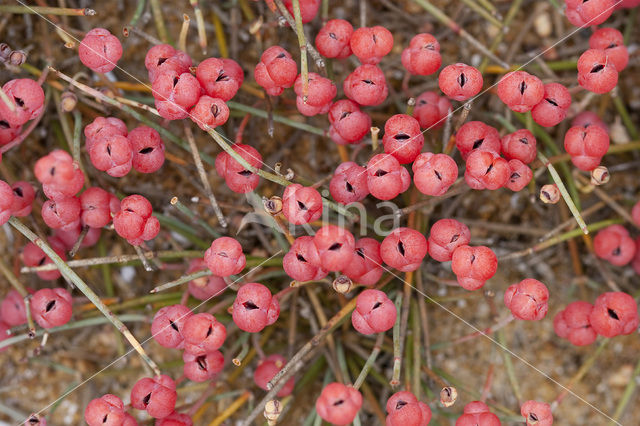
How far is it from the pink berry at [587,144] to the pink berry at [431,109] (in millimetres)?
181

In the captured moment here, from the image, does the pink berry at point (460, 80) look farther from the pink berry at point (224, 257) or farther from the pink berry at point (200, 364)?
the pink berry at point (200, 364)

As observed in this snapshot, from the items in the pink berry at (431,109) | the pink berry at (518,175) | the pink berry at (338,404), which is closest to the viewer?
the pink berry at (338,404)

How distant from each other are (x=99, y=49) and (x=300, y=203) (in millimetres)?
354

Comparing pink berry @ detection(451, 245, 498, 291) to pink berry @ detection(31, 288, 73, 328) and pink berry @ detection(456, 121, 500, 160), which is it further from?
pink berry @ detection(31, 288, 73, 328)

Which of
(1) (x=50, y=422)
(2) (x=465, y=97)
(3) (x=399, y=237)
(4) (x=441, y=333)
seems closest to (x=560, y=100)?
(2) (x=465, y=97)

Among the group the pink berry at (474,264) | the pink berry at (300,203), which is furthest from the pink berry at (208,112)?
the pink berry at (474,264)

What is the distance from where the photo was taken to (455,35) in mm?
1287

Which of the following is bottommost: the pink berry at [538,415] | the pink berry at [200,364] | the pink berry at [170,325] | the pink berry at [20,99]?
the pink berry at [200,364]

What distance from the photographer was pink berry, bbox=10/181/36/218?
947mm

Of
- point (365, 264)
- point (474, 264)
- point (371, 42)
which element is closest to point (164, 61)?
point (371, 42)

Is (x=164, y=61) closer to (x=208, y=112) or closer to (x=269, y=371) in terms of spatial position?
(x=208, y=112)

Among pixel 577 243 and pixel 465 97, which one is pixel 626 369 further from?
pixel 465 97

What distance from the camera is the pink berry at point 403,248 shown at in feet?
2.85

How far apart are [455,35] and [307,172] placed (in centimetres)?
39
